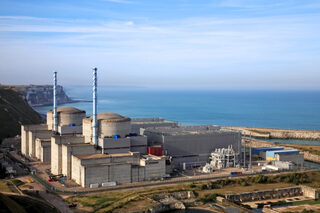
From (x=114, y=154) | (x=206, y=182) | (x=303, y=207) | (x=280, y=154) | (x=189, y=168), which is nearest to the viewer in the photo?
(x=303, y=207)

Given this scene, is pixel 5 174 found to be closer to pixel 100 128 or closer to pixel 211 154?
→ pixel 100 128

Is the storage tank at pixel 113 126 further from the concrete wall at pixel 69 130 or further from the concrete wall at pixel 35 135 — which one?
the concrete wall at pixel 35 135

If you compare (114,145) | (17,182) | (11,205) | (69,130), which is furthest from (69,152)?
(11,205)

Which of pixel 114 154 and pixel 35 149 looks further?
pixel 35 149

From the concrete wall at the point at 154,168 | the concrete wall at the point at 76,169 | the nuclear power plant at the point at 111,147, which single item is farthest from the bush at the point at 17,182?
the concrete wall at the point at 154,168

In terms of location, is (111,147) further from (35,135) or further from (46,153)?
(35,135)

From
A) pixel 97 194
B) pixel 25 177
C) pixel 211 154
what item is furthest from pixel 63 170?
pixel 211 154

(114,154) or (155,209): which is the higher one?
(114,154)

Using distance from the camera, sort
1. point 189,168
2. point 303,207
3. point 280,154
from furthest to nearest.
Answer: point 280,154 < point 189,168 < point 303,207
